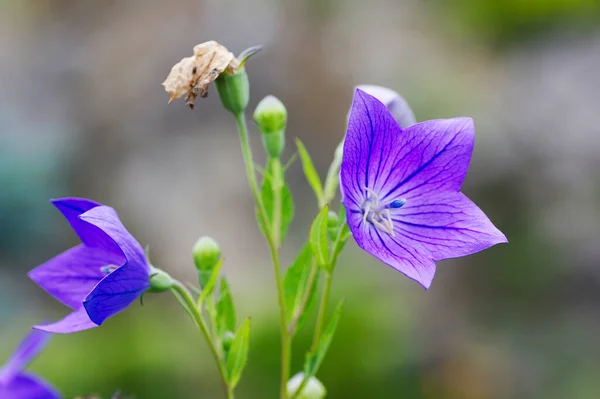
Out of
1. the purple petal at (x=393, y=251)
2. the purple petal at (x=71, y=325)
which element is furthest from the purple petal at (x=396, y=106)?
the purple petal at (x=71, y=325)

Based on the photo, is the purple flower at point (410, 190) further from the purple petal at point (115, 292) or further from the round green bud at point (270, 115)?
the purple petal at point (115, 292)

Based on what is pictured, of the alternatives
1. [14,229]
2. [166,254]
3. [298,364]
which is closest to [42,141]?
[14,229]

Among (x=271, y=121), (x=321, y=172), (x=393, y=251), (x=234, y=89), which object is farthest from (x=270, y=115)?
(x=321, y=172)

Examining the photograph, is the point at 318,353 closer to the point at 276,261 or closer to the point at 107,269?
the point at 276,261

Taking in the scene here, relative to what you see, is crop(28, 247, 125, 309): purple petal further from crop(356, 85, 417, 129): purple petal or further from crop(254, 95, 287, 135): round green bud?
crop(356, 85, 417, 129): purple petal

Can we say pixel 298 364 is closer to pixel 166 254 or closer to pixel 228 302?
pixel 166 254
